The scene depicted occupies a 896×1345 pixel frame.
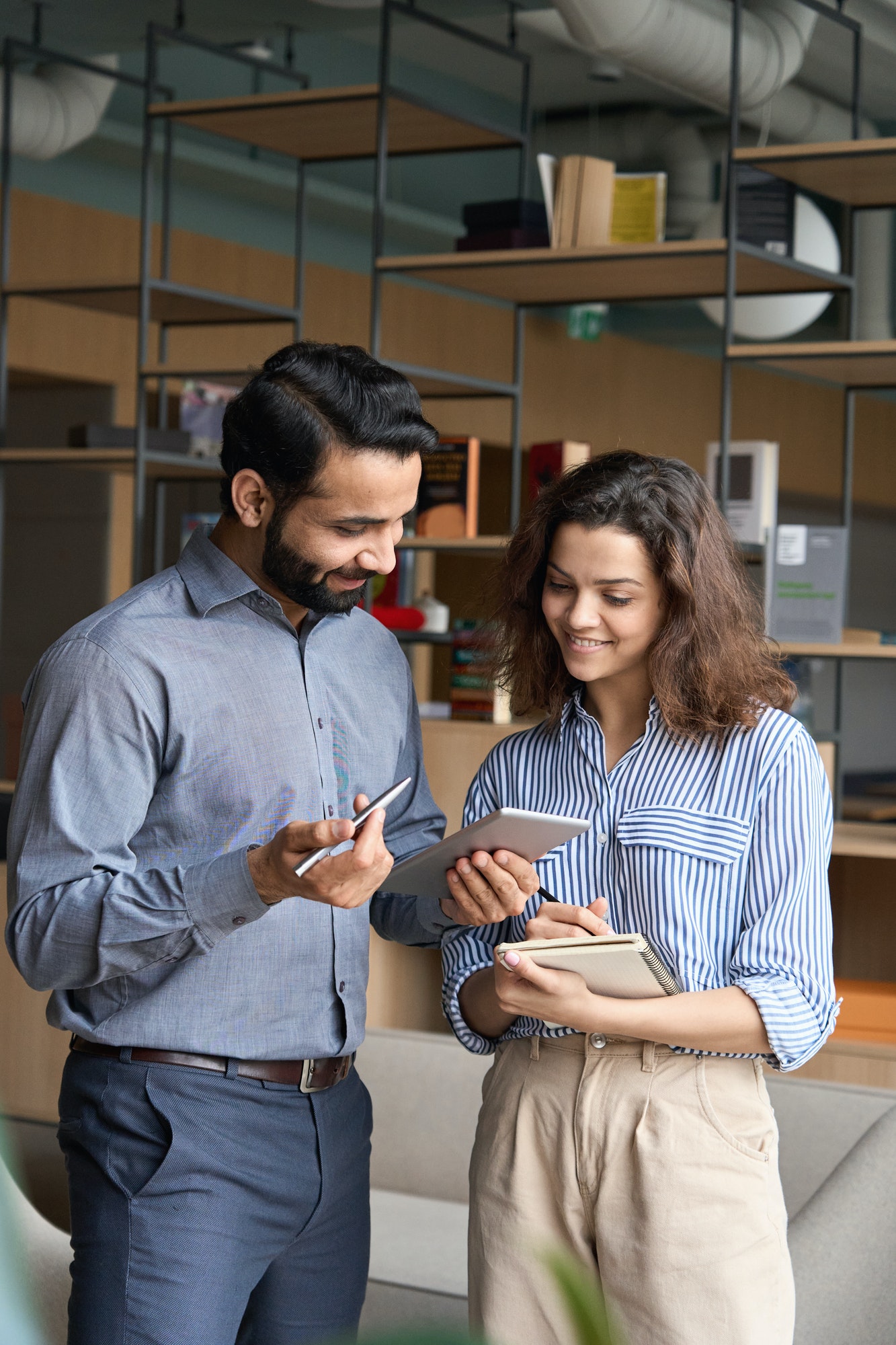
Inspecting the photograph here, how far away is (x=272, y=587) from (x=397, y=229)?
20.6 ft

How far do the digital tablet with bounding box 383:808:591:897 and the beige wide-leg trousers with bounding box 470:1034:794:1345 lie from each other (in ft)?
0.66

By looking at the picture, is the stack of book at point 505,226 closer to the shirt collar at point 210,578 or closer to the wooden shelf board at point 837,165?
the wooden shelf board at point 837,165

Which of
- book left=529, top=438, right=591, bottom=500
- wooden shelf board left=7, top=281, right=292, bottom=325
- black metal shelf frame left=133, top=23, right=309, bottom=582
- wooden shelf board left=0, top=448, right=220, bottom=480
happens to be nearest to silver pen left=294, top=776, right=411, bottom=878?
book left=529, top=438, right=591, bottom=500

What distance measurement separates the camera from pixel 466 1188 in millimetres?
2861

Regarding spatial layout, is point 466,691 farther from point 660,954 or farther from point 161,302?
point 660,954

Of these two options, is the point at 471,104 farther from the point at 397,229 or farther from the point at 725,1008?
the point at 725,1008

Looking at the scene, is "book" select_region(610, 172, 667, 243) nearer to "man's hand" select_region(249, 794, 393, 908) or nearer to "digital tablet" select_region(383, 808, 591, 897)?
"digital tablet" select_region(383, 808, 591, 897)

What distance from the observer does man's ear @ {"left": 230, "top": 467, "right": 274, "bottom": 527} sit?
5.05ft

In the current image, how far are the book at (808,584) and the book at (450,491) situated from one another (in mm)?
840

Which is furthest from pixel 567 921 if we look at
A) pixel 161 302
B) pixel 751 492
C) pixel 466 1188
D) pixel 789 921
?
pixel 161 302

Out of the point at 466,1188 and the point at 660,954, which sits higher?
the point at 660,954

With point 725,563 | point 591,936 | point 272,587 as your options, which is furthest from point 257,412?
point 591,936

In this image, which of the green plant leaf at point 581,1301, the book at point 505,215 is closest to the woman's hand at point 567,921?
the green plant leaf at point 581,1301

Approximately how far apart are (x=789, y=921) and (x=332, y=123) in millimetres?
3290
